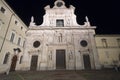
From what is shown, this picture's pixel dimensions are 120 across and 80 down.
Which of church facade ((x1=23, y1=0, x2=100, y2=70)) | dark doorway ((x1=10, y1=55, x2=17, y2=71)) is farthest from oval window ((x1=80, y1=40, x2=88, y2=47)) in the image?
dark doorway ((x1=10, y1=55, x2=17, y2=71))

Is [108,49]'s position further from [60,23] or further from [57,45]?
[60,23]

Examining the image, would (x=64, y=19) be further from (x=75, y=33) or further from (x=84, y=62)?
(x=84, y=62)

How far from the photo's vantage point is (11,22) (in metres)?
16.1

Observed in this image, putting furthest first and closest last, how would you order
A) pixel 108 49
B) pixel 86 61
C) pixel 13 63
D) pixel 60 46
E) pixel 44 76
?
pixel 108 49
pixel 60 46
pixel 86 61
pixel 13 63
pixel 44 76

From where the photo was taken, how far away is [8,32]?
15.1 meters

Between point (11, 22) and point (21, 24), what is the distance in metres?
3.37

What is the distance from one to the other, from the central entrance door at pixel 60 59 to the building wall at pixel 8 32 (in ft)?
25.6

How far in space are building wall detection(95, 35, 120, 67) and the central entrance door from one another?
8.68 m

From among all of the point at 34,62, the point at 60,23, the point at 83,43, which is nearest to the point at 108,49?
the point at 83,43

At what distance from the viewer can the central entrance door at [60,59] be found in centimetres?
1803

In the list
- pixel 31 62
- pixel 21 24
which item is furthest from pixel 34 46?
pixel 21 24

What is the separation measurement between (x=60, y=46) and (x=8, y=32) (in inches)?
402

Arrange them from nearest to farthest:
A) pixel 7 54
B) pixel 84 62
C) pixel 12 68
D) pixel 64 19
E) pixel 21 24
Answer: pixel 7 54 → pixel 12 68 → pixel 84 62 → pixel 21 24 → pixel 64 19

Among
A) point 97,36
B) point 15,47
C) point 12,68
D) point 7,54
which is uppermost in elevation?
point 97,36
